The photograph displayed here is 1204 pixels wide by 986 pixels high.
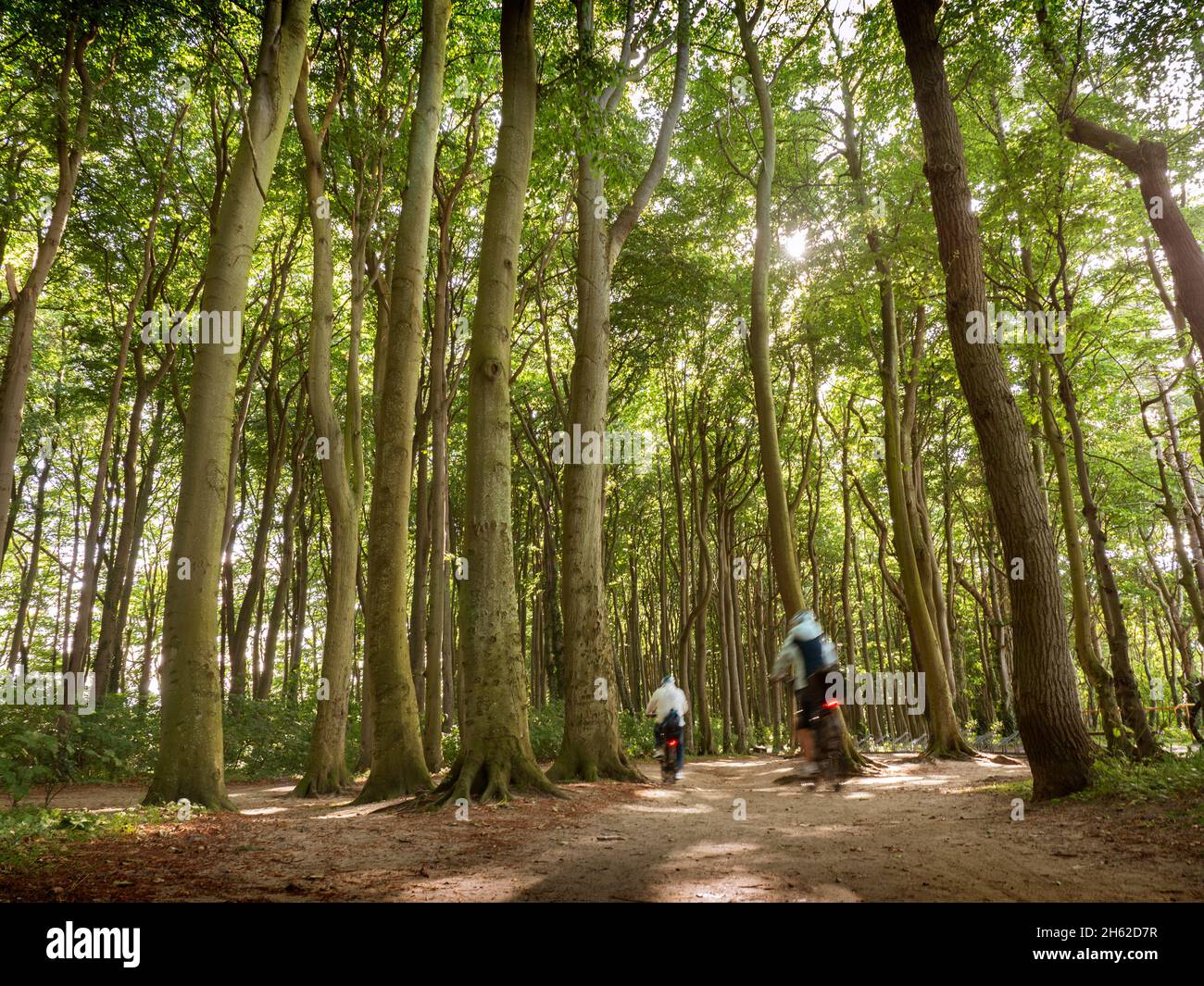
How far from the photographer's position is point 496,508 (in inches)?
333

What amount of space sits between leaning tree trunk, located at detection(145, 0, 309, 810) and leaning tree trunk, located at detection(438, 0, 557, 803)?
8.52ft

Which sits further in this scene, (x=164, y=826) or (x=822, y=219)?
(x=822, y=219)

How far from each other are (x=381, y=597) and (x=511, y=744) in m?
2.66

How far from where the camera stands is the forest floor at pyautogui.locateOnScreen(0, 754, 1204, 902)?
12.6 feet

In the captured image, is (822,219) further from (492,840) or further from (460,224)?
(492,840)

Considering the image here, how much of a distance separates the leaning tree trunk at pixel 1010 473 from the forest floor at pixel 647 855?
670 mm

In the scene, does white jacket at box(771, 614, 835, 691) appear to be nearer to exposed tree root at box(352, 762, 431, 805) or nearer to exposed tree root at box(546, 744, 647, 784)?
exposed tree root at box(546, 744, 647, 784)

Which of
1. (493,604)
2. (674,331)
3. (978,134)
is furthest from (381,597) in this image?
(978,134)

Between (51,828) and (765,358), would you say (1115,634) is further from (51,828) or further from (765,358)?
(51,828)

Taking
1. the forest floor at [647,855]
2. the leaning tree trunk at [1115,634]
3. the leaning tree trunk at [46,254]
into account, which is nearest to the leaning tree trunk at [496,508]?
the forest floor at [647,855]

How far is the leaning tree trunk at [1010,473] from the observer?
730 cm

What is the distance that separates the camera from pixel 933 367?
1714 cm

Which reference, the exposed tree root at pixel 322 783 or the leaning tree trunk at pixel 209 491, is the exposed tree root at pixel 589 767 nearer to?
the exposed tree root at pixel 322 783

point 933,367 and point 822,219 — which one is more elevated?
point 822,219
